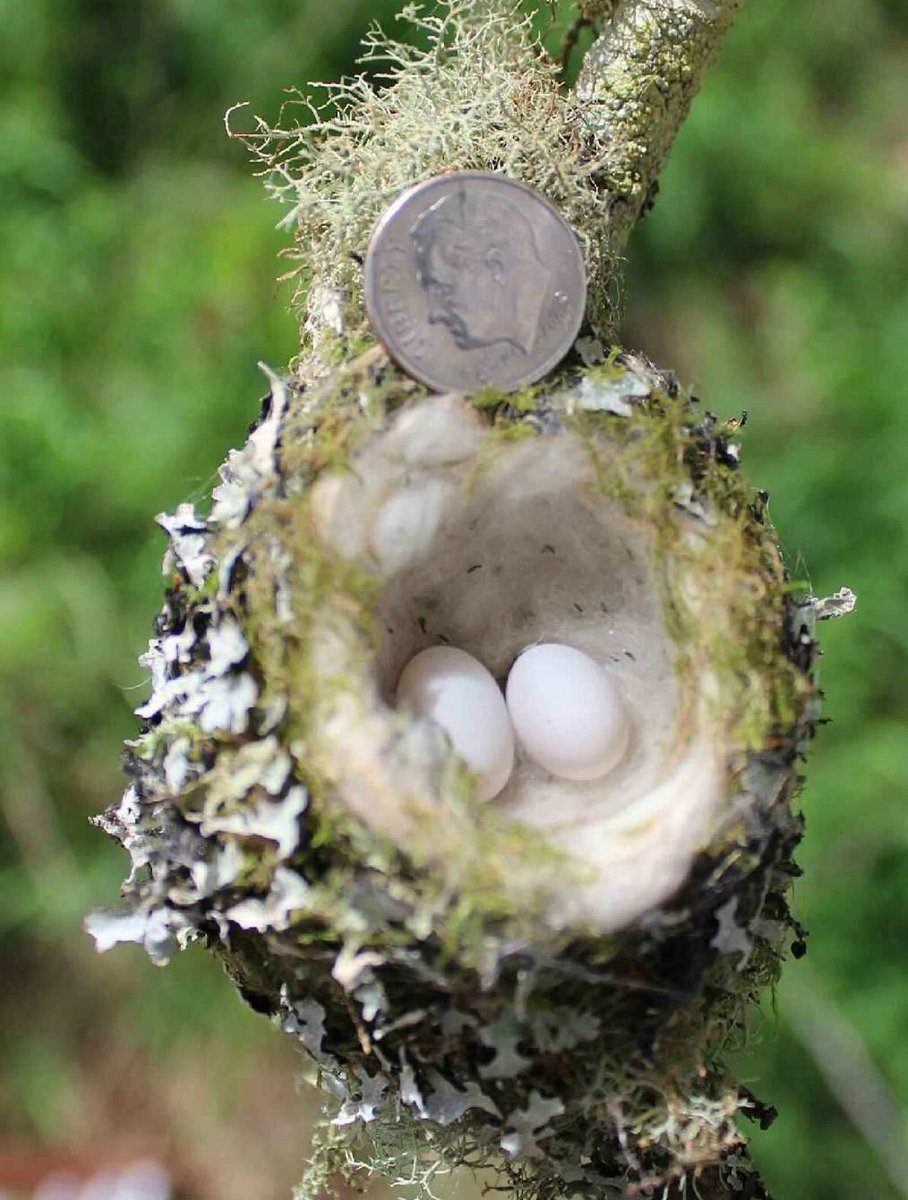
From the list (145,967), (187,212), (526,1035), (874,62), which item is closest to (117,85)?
(187,212)

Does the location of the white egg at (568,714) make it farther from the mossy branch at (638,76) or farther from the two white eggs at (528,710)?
the mossy branch at (638,76)

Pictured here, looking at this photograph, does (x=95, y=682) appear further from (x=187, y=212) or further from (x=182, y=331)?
(x=187, y=212)

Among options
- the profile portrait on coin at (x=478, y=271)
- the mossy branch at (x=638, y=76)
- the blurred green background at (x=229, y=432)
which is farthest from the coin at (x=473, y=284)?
the blurred green background at (x=229, y=432)

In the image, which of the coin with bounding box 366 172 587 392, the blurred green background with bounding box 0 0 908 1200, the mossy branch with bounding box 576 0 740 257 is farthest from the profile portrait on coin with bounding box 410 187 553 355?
the blurred green background with bounding box 0 0 908 1200

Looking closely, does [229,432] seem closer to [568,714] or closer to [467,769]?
[568,714]

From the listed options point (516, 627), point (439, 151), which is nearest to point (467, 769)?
point (516, 627)

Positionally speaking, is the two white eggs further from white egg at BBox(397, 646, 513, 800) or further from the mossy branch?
Answer: the mossy branch
